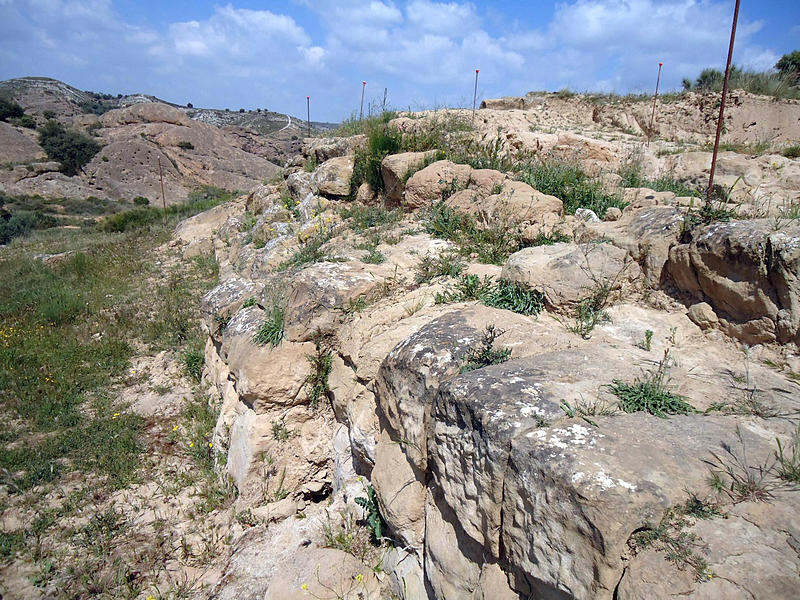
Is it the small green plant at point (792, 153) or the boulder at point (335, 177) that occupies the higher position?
the small green plant at point (792, 153)

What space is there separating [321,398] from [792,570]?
309 cm

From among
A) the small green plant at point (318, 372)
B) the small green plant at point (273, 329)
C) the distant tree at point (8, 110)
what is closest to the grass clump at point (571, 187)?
the small green plant at point (318, 372)

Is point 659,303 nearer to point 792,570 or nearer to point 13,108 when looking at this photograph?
point 792,570

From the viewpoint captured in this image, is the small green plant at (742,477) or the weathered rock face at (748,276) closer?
the small green plant at (742,477)

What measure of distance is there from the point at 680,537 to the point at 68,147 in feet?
127

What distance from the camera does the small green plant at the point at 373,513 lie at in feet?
9.61

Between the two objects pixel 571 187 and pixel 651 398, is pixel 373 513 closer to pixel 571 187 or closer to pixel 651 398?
pixel 651 398

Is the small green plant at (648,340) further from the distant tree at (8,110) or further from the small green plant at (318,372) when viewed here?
the distant tree at (8,110)

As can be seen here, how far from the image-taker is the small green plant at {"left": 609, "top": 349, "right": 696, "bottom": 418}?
80.8 inches

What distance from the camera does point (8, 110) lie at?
36.3 m

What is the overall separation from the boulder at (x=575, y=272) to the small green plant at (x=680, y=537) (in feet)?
5.59

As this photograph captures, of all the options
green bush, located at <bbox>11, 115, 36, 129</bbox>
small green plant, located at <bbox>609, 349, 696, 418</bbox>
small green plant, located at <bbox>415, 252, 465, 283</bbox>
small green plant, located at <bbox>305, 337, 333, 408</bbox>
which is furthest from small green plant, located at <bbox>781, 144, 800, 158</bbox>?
green bush, located at <bbox>11, 115, 36, 129</bbox>

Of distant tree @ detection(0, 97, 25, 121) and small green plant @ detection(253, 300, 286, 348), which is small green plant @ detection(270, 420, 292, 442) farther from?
distant tree @ detection(0, 97, 25, 121)

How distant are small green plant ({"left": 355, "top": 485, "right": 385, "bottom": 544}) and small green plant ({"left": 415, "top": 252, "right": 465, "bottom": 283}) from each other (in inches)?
71.1
